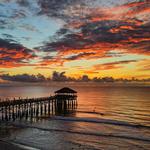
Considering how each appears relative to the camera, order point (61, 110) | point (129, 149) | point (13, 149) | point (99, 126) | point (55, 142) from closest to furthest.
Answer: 1. point (13, 149)
2. point (129, 149)
3. point (55, 142)
4. point (99, 126)
5. point (61, 110)

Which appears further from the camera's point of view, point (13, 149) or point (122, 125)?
point (122, 125)

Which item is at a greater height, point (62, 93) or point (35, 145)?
point (62, 93)

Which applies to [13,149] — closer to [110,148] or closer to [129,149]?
[110,148]

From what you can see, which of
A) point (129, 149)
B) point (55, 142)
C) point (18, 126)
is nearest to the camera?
point (129, 149)

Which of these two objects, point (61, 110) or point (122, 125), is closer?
point (122, 125)

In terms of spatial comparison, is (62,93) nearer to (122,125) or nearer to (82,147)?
(122,125)

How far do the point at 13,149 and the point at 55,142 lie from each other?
6.41 metres

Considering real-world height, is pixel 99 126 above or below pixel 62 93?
below

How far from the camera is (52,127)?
41.4 m

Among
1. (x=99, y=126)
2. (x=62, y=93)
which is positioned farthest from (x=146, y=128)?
(x=62, y=93)

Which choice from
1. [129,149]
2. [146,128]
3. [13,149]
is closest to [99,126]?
[146,128]

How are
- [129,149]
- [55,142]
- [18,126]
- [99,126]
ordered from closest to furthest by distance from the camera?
[129,149] → [55,142] → [18,126] → [99,126]

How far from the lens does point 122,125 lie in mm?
45156

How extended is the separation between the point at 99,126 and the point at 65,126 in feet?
20.2
